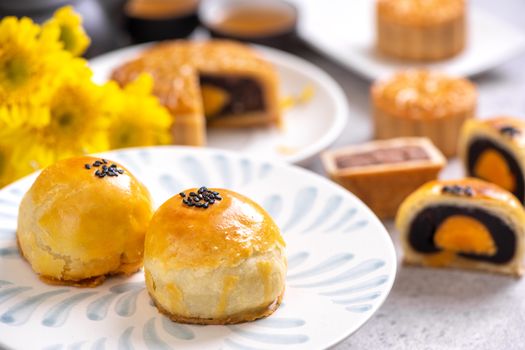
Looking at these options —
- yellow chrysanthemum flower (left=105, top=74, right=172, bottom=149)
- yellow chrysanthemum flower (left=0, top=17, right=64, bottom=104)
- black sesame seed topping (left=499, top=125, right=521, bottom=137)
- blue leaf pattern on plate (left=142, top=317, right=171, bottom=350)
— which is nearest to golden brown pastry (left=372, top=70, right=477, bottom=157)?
black sesame seed topping (left=499, top=125, right=521, bottom=137)

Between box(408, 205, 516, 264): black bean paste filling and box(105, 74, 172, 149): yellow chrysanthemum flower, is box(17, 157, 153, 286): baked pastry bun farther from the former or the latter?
box(408, 205, 516, 264): black bean paste filling

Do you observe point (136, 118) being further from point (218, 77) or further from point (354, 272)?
point (354, 272)

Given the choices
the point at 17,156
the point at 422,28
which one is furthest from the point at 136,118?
the point at 422,28

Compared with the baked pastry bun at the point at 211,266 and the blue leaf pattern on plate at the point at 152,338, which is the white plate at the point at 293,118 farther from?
the blue leaf pattern on plate at the point at 152,338

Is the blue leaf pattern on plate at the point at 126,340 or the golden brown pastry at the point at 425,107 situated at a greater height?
the blue leaf pattern on plate at the point at 126,340

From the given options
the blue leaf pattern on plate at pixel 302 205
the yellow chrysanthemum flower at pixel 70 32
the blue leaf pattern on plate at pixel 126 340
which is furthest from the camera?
the yellow chrysanthemum flower at pixel 70 32

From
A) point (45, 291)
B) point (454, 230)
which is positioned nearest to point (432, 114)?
point (454, 230)

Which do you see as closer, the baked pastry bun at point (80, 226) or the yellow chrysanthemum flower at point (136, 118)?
the baked pastry bun at point (80, 226)

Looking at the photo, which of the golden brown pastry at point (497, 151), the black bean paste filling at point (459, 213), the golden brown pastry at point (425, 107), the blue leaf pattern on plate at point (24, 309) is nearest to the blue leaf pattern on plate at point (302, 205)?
the black bean paste filling at point (459, 213)
